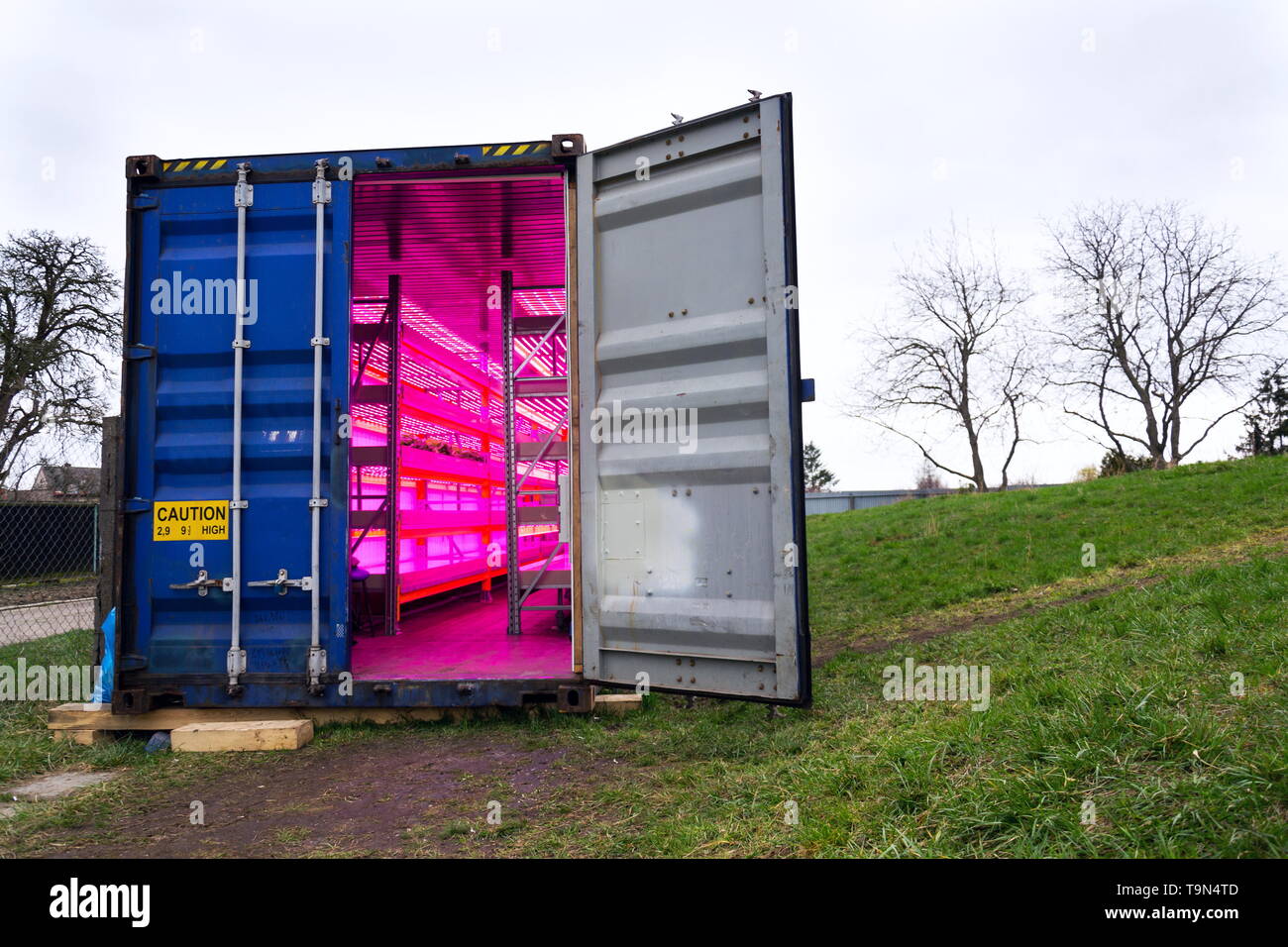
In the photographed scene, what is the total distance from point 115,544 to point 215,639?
91 cm

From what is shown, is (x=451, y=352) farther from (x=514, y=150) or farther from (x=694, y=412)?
(x=694, y=412)

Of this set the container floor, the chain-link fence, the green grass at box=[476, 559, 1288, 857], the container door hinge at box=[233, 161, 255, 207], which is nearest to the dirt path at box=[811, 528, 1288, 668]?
the green grass at box=[476, 559, 1288, 857]

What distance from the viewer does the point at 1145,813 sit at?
2713 millimetres

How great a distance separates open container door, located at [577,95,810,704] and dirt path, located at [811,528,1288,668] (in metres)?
3.14

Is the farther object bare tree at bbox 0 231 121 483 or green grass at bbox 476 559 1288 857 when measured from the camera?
bare tree at bbox 0 231 121 483

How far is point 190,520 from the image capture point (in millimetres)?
5258

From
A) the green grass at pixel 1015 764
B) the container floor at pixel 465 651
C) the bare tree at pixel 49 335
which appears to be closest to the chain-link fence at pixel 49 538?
the bare tree at pixel 49 335

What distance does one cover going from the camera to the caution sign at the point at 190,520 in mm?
5246

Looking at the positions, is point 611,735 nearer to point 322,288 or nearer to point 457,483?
point 322,288

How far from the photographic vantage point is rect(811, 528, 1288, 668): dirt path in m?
7.48

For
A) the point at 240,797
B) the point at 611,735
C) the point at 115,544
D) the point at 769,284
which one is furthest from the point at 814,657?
the point at 115,544

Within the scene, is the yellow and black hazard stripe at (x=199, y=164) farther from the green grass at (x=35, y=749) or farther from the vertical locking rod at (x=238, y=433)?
the green grass at (x=35, y=749)

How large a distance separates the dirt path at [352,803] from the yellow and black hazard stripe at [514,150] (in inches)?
152

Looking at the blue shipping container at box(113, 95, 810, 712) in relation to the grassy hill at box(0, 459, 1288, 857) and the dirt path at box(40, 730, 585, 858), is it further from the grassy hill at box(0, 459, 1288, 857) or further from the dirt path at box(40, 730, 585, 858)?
the grassy hill at box(0, 459, 1288, 857)
